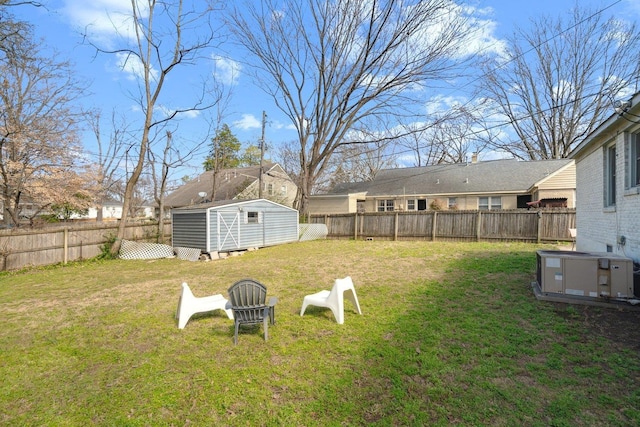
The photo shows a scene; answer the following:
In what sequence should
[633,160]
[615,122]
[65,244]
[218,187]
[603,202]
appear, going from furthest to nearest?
[218,187], [65,244], [603,202], [615,122], [633,160]

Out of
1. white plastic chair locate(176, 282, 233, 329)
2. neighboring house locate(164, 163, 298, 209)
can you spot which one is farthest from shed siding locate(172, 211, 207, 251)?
neighboring house locate(164, 163, 298, 209)

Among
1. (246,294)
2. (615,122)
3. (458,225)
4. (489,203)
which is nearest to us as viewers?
(246,294)

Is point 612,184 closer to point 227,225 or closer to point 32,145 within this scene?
point 227,225

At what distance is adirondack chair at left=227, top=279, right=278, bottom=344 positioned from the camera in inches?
163

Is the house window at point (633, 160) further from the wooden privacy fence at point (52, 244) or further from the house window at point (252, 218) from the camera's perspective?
the wooden privacy fence at point (52, 244)

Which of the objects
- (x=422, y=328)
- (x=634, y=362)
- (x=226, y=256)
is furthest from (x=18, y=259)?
(x=634, y=362)

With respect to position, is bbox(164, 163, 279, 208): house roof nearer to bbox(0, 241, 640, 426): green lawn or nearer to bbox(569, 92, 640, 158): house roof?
bbox(0, 241, 640, 426): green lawn

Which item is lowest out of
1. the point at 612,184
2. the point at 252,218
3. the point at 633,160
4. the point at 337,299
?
Answer: the point at 337,299

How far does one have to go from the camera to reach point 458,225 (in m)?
14.9

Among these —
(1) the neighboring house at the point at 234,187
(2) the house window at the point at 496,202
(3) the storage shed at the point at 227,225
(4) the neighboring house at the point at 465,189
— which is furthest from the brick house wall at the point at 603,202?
(1) the neighboring house at the point at 234,187

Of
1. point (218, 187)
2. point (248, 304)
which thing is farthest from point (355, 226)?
point (218, 187)

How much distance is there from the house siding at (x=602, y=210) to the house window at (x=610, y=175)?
14 cm

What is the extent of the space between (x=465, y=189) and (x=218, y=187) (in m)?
21.5

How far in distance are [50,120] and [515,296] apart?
818 inches
